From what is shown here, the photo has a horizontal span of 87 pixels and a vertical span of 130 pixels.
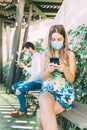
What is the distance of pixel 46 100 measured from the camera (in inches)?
143

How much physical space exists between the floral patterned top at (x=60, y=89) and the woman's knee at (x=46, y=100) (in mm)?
106

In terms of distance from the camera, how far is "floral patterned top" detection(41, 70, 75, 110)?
380 centimetres

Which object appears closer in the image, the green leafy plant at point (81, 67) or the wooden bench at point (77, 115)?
the wooden bench at point (77, 115)

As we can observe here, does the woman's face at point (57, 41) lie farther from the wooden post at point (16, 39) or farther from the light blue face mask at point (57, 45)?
the wooden post at point (16, 39)

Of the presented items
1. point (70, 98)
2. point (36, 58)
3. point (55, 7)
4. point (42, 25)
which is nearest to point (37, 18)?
point (42, 25)

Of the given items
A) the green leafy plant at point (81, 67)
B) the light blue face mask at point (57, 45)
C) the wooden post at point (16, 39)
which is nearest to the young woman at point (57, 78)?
the light blue face mask at point (57, 45)

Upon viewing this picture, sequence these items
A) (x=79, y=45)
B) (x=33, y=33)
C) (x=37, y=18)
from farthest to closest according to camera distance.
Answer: (x=33, y=33) < (x=37, y=18) < (x=79, y=45)

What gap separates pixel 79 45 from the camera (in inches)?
189

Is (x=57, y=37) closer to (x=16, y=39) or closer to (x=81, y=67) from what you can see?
(x=81, y=67)

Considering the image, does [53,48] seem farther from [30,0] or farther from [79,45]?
[30,0]

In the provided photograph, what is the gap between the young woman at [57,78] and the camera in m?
3.68

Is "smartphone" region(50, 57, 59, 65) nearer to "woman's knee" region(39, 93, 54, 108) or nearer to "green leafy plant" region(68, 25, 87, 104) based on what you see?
"woman's knee" region(39, 93, 54, 108)

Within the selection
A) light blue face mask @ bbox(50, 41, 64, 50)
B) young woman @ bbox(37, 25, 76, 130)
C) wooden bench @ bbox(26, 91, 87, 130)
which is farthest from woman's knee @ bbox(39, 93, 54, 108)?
light blue face mask @ bbox(50, 41, 64, 50)

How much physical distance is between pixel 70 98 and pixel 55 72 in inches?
12.9
